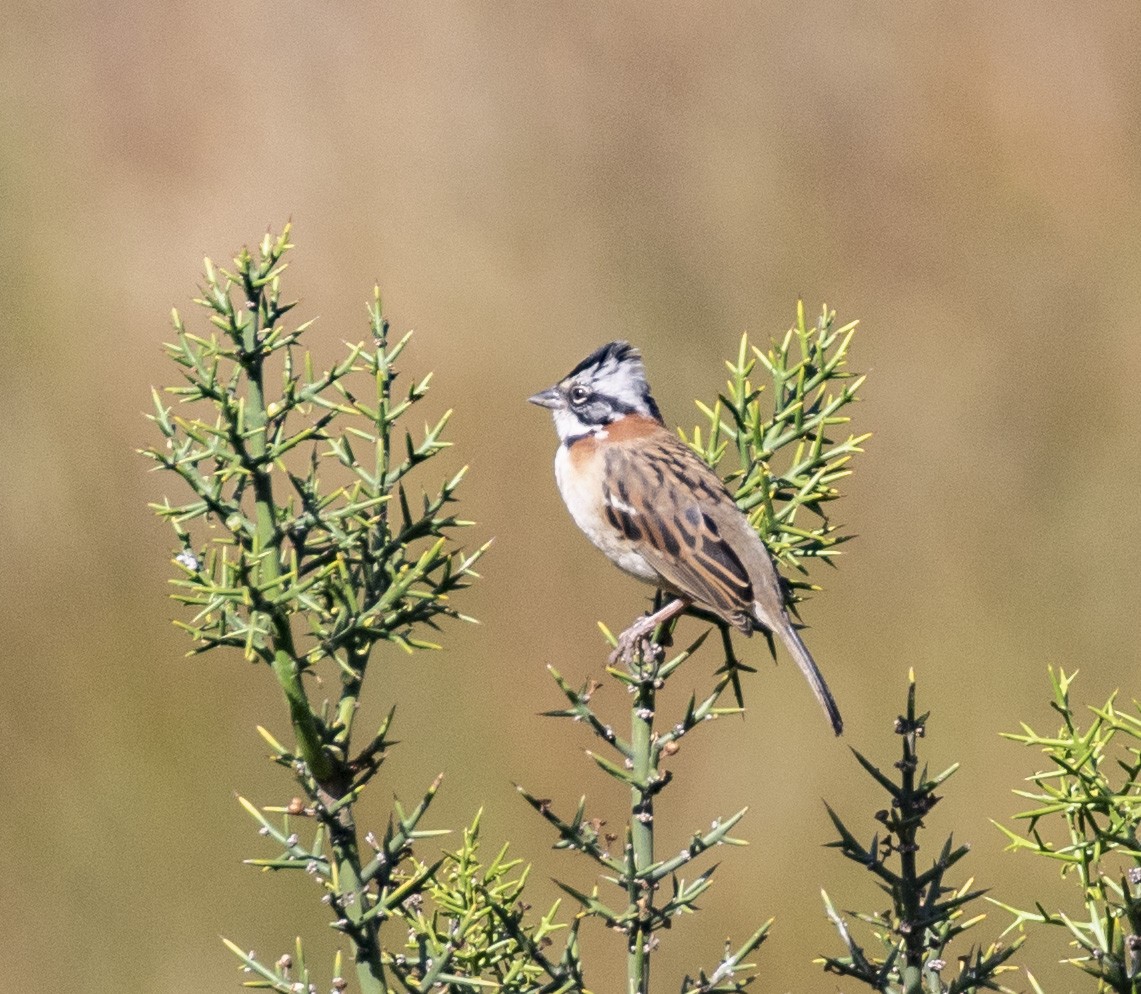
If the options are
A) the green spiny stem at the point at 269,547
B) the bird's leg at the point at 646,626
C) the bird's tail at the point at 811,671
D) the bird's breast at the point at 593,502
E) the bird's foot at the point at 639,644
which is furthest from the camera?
the bird's breast at the point at 593,502

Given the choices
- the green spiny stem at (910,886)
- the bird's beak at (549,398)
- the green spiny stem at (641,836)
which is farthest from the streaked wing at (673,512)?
the green spiny stem at (910,886)

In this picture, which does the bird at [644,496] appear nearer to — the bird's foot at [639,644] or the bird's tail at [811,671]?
the bird's tail at [811,671]

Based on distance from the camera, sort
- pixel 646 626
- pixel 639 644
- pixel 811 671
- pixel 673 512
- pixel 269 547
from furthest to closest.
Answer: pixel 673 512, pixel 811 671, pixel 646 626, pixel 639 644, pixel 269 547

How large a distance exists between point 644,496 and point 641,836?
1.35m

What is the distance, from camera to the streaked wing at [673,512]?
80.0 inches

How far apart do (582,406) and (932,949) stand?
4.72 feet

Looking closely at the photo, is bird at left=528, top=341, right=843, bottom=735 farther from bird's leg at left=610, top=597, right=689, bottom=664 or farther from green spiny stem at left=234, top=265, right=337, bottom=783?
green spiny stem at left=234, top=265, right=337, bottom=783

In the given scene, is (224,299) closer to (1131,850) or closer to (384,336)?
(384,336)

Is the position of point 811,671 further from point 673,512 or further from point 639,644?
point 639,644

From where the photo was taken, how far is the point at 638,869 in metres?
0.93

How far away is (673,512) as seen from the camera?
221 cm

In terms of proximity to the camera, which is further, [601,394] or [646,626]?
[601,394]

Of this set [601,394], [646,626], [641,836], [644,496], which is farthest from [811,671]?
[641,836]

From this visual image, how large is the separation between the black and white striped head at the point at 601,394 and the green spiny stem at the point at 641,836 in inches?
41.9
